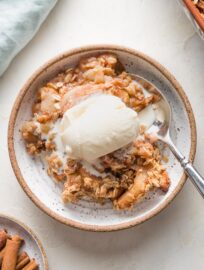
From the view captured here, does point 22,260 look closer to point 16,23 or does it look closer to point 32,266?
point 32,266

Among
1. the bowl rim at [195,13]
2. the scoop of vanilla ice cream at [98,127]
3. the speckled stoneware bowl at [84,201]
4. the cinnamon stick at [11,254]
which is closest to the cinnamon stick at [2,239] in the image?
the cinnamon stick at [11,254]

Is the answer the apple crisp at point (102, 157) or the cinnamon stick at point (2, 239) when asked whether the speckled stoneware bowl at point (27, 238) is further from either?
the apple crisp at point (102, 157)

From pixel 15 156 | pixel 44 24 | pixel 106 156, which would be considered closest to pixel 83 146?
pixel 106 156

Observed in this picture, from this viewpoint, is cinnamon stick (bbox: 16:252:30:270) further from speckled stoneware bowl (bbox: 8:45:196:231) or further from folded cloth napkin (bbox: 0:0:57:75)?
folded cloth napkin (bbox: 0:0:57:75)

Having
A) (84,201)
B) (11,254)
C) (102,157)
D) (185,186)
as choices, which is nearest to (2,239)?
(11,254)

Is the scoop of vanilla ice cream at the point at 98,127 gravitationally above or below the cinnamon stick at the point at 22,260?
above

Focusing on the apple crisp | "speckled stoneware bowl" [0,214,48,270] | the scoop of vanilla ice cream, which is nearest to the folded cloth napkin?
the apple crisp
